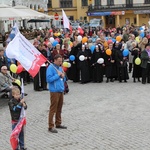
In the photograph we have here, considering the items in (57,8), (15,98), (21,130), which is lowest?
(21,130)

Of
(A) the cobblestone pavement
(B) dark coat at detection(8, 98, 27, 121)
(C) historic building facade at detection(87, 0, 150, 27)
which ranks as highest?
(C) historic building facade at detection(87, 0, 150, 27)

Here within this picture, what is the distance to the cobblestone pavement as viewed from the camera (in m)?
7.51

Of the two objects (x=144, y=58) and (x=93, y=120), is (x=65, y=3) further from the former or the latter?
(x=93, y=120)

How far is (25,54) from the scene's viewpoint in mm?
7918

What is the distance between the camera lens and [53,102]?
8.15 metres

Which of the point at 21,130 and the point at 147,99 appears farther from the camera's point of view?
the point at 147,99

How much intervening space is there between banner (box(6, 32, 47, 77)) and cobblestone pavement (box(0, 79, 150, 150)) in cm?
158

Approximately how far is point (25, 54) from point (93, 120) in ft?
8.28

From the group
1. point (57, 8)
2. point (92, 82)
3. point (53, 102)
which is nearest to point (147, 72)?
point (92, 82)

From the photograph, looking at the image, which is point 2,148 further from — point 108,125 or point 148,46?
point 148,46

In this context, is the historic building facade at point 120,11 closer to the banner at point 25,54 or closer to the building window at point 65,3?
the building window at point 65,3

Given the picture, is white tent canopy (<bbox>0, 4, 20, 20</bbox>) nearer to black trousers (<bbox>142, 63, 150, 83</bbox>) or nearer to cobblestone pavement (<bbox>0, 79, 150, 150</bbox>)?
cobblestone pavement (<bbox>0, 79, 150, 150</bbox>)

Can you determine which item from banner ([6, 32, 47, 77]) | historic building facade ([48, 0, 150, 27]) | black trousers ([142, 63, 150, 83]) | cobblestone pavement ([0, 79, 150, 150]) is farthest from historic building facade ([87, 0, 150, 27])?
banner ([6, 32, 47, 77])

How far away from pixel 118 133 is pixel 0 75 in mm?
4378
